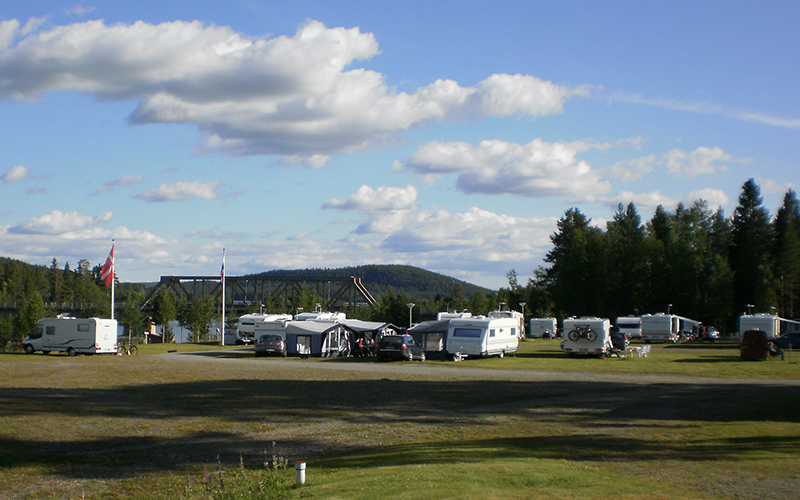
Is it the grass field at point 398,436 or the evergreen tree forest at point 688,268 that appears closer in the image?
the grass field at point 398,436

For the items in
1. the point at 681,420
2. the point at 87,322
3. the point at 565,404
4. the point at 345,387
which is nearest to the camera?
the point at 681,420

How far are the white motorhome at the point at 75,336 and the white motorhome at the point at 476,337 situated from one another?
22086 mm

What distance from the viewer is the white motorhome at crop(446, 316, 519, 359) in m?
40.7

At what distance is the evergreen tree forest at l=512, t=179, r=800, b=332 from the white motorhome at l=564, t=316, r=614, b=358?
138 ft

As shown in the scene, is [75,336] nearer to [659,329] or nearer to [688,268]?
[659,329]

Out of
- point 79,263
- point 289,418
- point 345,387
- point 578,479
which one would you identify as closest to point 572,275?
point 345,387

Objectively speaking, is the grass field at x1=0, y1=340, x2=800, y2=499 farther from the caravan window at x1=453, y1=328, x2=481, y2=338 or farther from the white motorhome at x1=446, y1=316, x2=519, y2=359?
the caravan window at x1=453, y1=328, x2=481, y2=338

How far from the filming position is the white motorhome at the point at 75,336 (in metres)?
41.6

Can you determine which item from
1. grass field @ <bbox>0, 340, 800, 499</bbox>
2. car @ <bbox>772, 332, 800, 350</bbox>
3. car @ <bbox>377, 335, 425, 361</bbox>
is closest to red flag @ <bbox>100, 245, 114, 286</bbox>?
grass field @ <bbox>0, 340, 800, 499</bbox>

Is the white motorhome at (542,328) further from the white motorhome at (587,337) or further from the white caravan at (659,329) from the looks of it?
the white motorhome at (587,337)

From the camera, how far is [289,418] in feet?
55.9

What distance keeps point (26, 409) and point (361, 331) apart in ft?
101

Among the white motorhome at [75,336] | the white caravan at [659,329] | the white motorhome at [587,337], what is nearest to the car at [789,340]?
the white motorhome at [587,337]

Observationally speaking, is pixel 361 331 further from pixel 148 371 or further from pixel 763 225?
pixel 763 225
